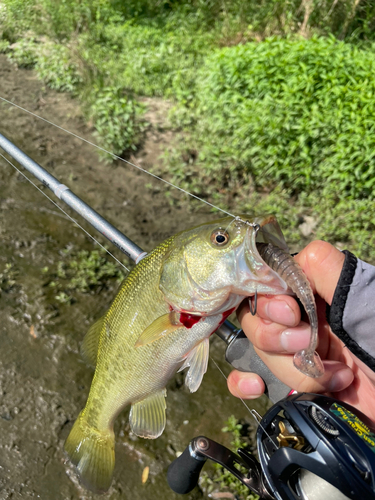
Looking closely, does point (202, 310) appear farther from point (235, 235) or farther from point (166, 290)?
point (235, 235)

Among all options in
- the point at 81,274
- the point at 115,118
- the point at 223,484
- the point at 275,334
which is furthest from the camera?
the point at 115,118

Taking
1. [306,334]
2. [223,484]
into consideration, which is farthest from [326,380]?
[223,484]

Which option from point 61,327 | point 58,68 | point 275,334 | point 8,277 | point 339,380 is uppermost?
point 275,334

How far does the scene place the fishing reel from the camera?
1295mm

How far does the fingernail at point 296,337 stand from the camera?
5.58 feet

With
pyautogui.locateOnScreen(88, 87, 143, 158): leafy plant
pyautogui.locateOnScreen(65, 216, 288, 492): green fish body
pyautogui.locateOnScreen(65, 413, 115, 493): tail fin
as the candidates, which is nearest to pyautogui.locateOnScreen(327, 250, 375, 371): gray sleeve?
pyautogui.locateOnScreen(65, 216, 288, 492): green fish body

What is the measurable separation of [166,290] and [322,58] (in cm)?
476

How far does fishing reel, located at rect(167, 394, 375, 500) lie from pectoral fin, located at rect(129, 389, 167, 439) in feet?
1.78

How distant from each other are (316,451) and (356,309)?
591 mm

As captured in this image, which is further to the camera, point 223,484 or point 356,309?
point 223,484

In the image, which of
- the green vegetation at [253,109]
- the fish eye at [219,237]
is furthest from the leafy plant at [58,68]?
the fish eye at [219,237]

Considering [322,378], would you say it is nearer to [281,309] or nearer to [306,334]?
[306,334]

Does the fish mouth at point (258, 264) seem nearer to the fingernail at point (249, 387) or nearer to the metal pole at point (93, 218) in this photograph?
the metal pole at point (93, 218)

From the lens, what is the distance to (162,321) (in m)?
1.75
